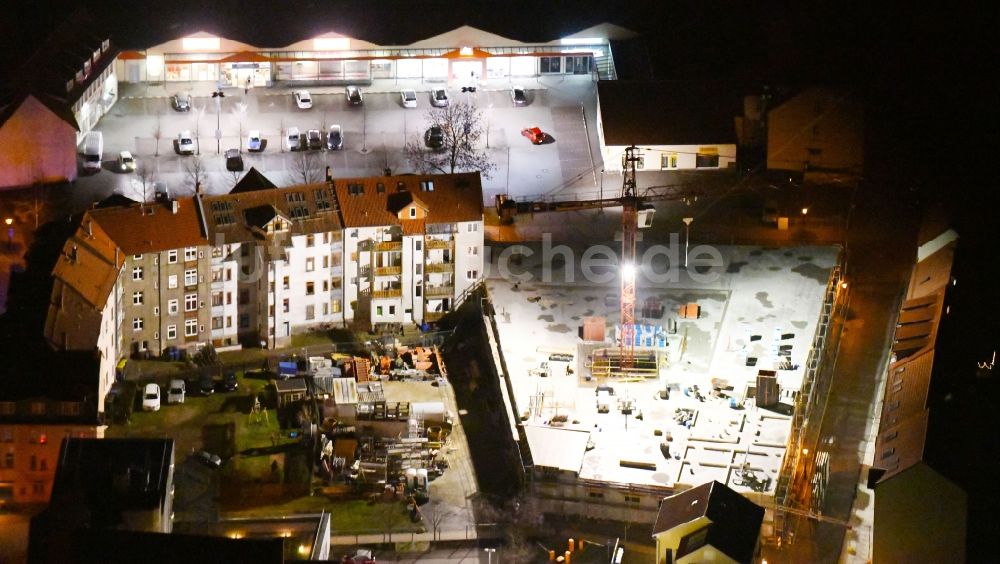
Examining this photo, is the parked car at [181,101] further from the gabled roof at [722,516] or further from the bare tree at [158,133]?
the gabled roof at [722,516]

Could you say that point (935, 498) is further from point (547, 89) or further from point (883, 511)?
point (547, 89)

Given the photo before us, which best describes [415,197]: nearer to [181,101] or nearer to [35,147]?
[35,147]

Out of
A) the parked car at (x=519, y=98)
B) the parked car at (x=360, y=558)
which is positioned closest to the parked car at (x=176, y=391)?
the parked car at (x=360, y=558)

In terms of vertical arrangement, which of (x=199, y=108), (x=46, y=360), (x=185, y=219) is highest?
(x=199, y=108)

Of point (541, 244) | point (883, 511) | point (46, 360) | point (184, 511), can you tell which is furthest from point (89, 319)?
point (883, 511)

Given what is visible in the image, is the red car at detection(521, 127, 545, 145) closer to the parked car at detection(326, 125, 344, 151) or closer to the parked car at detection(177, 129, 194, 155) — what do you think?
the parked car at detection(326, 125, 344, 151)

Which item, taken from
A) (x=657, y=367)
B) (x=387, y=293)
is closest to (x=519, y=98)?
(x=387, y=293)
